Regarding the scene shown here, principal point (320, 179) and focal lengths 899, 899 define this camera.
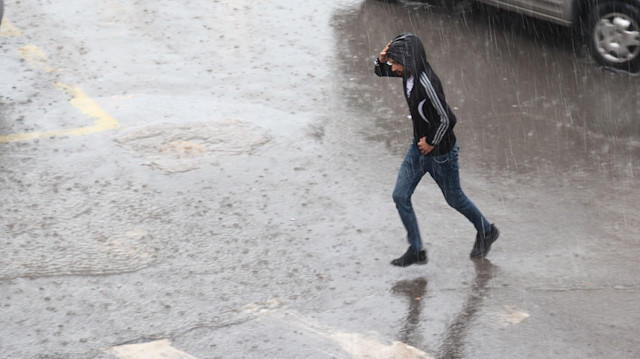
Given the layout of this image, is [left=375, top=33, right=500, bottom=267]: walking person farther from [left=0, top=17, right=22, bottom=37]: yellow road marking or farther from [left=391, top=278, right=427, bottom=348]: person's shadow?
[left=0, top=17, right=22, bottom=37]: yellow road marking

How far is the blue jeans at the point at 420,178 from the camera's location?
616cm

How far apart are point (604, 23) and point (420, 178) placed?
190 inches

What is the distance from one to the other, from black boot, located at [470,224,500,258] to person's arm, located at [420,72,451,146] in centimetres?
90

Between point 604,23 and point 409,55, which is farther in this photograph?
point 604,23

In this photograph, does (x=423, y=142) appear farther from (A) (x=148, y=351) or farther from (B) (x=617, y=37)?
(B) (x=617, y=37)

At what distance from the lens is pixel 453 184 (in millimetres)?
6238

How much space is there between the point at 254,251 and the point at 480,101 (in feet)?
12.6

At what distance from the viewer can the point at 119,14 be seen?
12047 mm

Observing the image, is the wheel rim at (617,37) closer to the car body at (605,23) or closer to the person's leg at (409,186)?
the car body at (605,23)

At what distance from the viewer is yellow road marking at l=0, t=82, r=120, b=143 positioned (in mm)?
8438

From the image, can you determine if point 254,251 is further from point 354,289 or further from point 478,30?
point 478,30

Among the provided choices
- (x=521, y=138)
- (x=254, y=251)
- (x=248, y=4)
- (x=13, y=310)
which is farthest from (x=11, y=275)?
(x=248, y=4)

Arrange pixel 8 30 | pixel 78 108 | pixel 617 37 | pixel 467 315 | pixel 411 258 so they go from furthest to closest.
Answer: pixel 8 30
pixel 617 37
pixel 78 108
pixel 411 258
pixel 467 315

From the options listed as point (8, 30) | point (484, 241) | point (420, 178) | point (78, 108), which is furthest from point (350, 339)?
point (8, 30)
